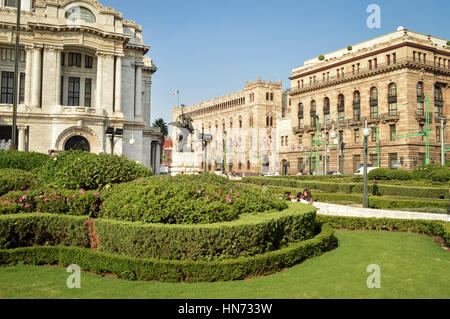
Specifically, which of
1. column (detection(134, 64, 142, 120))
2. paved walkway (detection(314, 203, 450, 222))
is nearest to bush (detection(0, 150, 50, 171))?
paved walkway (detection(314, 203, 450, 222))

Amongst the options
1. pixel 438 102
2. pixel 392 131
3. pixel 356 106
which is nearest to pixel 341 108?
pixel 356 106

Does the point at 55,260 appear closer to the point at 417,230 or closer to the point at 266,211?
the point at 266,211

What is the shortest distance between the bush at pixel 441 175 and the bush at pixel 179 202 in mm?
23416

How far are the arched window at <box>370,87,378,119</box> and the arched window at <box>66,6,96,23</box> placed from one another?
1600 inches

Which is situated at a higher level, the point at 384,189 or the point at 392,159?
the point at 392,159

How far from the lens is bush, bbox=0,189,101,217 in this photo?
10.1 metres

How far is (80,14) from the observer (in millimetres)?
39031


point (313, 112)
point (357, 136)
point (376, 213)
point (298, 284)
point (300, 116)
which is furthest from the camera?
A: point (300, 116)

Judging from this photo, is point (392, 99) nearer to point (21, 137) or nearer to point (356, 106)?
point (356, 106)

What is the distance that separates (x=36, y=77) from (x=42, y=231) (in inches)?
1272

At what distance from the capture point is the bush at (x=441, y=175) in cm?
2886

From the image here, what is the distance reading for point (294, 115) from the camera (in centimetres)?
7119

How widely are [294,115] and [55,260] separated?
6529 cm
